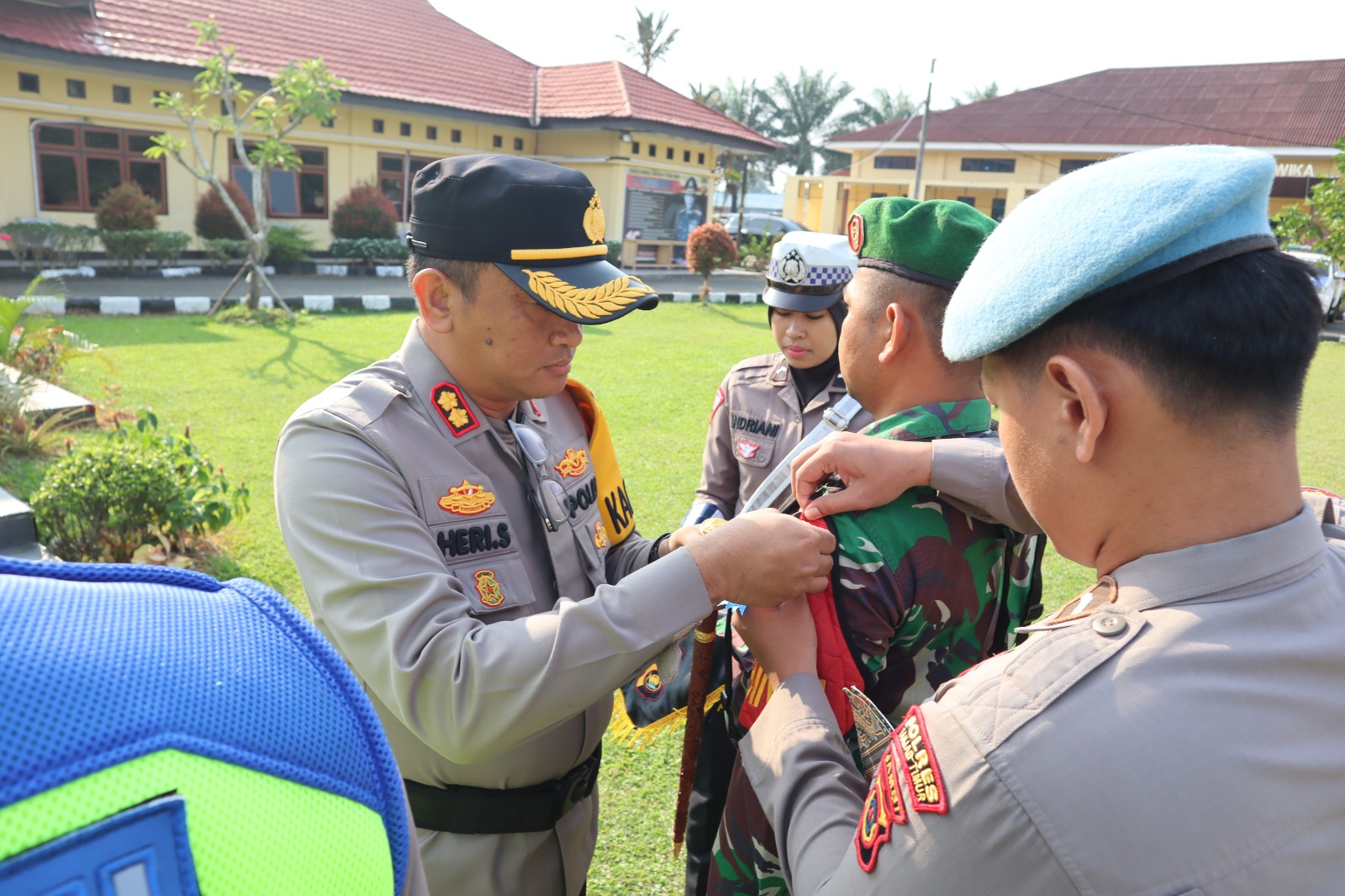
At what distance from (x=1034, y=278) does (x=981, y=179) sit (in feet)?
107

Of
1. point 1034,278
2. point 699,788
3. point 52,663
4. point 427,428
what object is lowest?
point 699,788

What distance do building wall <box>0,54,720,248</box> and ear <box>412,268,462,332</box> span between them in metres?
11.1

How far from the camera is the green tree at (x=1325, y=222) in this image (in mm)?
15820

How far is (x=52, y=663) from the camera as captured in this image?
0.46 meters

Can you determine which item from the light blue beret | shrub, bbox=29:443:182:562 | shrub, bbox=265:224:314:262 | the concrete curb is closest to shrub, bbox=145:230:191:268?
shrub, bbox=265:224:314:262

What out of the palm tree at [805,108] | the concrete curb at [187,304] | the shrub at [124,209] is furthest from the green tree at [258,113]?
the palm tree at [805,108]

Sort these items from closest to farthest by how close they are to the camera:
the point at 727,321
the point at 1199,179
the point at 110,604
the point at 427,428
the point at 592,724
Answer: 1. the point at 110,604
2. the point at 1199,179
3. the point at 427,428
4. the point at 592,724
5. the point at 727,321

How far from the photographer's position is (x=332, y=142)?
1927 cm

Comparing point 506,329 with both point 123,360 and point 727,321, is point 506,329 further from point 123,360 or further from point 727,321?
point 727,321

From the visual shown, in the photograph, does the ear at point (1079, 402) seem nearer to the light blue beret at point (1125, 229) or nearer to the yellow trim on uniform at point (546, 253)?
the light blue beret at point (1125, 229)

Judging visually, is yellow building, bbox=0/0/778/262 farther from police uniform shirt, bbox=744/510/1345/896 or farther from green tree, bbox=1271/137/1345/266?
police uniform shirt, bbox=744/510/1345/896

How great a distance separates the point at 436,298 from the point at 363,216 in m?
19.2

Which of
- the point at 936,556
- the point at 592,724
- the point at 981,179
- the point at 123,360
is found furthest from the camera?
the point at 981,179

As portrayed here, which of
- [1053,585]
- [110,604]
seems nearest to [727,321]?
[1053,585]
